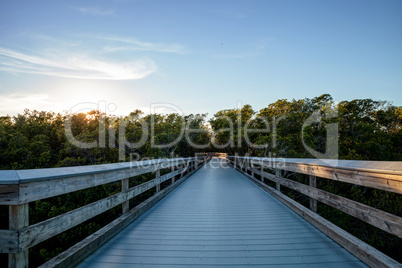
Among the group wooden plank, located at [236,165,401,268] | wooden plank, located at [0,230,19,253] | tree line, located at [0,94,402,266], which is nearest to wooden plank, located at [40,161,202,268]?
wooden plank, located at [0,230,19,253]

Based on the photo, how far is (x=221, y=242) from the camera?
113 inches

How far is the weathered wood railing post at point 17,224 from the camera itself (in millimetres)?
1554

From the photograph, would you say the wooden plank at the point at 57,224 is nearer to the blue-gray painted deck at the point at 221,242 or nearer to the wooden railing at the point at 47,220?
the wooden railing at the point at 47,220

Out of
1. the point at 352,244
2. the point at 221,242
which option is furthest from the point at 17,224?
the point at 352,244

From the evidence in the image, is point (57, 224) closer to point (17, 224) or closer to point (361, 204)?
point (17, 224)

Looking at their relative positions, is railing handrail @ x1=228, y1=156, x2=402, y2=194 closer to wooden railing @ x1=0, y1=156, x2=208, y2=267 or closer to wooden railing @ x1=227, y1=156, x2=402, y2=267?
wooden railing @ x1=227, y1=156, x2=402, y2=267

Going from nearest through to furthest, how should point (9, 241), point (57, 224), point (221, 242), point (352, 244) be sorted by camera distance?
1. point (9, 241)
2. point (57, 224)
3. point (352, 244)
4. point (221, 242)

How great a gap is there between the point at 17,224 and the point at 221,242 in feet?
7.15

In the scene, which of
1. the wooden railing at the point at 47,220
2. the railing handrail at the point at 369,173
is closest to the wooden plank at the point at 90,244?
the wooden railing at the point at 47,220

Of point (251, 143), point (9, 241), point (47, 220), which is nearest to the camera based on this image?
point (9, 241)

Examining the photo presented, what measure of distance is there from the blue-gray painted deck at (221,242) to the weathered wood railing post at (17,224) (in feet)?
2.46

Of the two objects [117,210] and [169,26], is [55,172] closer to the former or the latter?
[117,210]

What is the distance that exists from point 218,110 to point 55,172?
3111 centimetres

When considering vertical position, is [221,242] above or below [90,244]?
below
